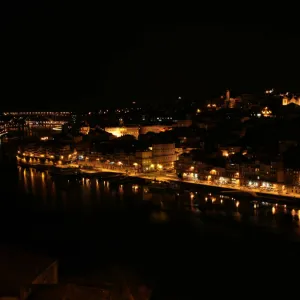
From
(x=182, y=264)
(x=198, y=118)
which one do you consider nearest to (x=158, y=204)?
(x=182, y=264)

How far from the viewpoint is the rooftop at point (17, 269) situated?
3062 millimetres

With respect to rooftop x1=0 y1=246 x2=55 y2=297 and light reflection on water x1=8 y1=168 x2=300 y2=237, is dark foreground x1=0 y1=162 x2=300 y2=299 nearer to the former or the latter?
light reflection on water x1=8 y1=168 x2=300 y2=237

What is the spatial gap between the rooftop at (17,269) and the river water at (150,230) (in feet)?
2.28

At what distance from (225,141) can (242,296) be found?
753 cm

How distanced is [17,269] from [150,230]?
2.71m

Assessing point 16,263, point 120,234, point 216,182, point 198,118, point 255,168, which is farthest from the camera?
point 198,118

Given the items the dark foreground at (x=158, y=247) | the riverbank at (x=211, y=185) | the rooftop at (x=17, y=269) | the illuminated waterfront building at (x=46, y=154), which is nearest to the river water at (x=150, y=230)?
the dark foreground at (x=158, y=247)

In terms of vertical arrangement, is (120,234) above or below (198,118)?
below

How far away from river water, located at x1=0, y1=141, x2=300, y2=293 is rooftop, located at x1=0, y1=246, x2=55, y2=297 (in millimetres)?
696

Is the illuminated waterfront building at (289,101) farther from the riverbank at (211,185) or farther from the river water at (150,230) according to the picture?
the river water at (150,230)

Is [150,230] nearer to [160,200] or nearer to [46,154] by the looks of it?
[160,200]

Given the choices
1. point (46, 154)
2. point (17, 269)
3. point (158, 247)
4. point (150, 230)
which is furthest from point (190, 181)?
point (46, 154)

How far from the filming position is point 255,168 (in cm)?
796

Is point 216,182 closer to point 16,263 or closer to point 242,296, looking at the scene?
point 242,296
